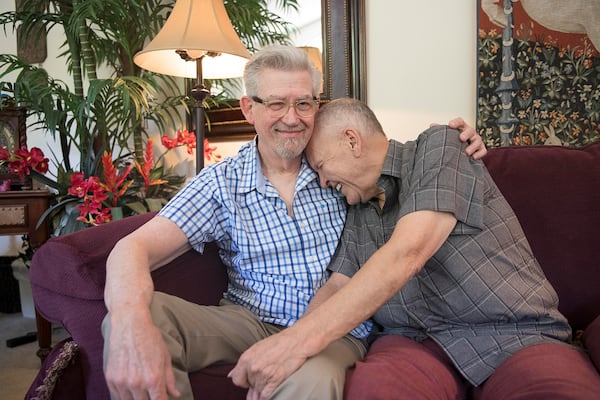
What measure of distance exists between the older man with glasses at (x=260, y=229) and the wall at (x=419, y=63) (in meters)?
0.81

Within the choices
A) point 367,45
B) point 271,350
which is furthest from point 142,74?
point 271,350

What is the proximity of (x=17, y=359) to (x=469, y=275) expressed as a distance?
7.32 ft

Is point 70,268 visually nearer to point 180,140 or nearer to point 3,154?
point 3,154

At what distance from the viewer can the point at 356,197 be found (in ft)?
4.20

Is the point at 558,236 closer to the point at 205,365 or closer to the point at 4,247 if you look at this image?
the point at 205,365

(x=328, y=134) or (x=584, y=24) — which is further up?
(x=584, y=24)

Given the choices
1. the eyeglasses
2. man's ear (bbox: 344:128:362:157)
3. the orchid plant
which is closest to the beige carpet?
the orchid plant

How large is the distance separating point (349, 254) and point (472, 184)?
381 mm

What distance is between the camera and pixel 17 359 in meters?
2.30

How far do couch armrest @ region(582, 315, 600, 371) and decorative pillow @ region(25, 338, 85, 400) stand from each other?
111 centimetres

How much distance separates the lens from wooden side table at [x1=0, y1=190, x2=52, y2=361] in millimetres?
2199

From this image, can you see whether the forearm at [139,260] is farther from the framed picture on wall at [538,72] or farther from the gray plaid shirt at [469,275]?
the framed picture on wall at [538,72]

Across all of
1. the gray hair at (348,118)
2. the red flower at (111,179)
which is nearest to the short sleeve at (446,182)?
the gray hair at (348,118)

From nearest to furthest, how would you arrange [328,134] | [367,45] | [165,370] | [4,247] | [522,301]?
[165,370] → [522,301] → [328,134] → [367,45] → [4,247]
